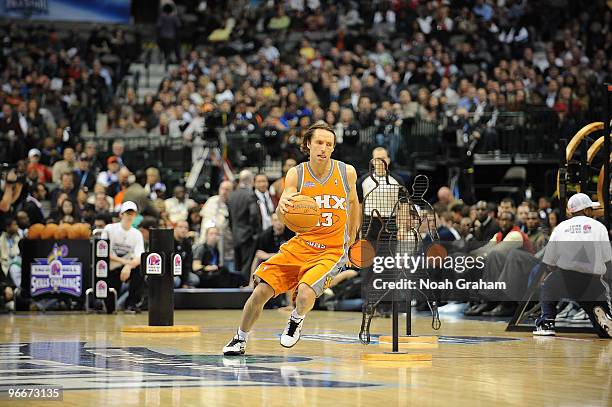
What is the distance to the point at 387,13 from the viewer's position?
33.9 meters

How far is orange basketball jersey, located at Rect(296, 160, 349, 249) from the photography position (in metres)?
10.9

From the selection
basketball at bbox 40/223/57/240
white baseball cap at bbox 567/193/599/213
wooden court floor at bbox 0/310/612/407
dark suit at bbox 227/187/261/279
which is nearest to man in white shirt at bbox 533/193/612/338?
white baseball cap at bbox 567/193/599/213

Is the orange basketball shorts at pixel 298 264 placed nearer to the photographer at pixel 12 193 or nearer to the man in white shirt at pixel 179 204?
the photographer at pixel 12 193

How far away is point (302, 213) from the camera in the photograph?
34.4 ft

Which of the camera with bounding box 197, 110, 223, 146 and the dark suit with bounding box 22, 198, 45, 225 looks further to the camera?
the camera with bounding box 197, 110, 223, 146

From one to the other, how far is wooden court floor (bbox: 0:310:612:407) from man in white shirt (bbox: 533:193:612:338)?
317 mm

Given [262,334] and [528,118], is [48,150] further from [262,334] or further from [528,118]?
[262,334]

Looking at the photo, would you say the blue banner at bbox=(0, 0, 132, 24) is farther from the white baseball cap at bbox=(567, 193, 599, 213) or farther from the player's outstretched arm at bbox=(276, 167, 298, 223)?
the player's outstretched arm at bbox=(276, 167, 298, 223)

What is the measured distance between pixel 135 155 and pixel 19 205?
13.4 feet

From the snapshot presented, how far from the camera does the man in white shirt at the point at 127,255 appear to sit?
20094mm

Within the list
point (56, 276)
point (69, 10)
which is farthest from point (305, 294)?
point (69, 10)

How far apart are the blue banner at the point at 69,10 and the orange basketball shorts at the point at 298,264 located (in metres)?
26.3

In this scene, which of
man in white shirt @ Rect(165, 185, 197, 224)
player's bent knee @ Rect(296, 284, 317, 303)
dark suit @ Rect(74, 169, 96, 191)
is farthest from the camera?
dark suit @ Rect(74, 169, 96, 191)

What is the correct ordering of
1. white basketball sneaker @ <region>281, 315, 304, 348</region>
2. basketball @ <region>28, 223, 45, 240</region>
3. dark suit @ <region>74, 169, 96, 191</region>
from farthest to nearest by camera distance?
dark suit @ <region>74, 169, 96, 191</region>
basketball @ <region>28, 223, 45, 240</region>
white basketball sneaker @ <region>281, 315, 304, 348</region>
